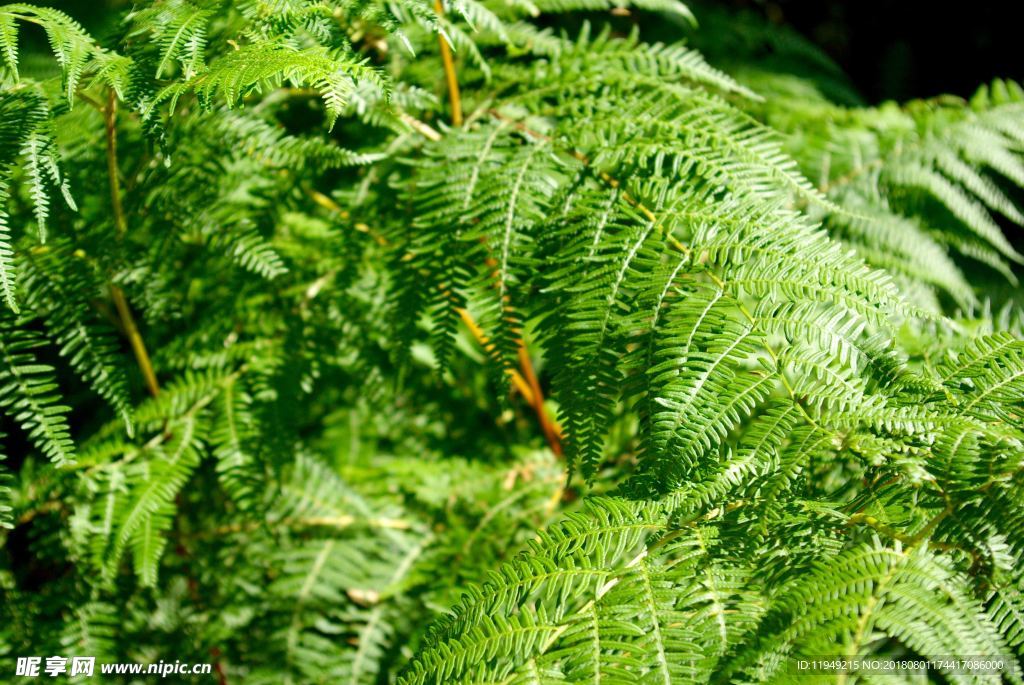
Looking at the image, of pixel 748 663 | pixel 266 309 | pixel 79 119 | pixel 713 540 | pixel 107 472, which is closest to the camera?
pixel 748 663

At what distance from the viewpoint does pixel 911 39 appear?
381cm

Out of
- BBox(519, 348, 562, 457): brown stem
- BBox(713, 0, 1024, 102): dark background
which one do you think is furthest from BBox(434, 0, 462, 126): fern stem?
BBox(713, 0, 1024, 102): dark background

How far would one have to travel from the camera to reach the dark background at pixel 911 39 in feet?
11.6

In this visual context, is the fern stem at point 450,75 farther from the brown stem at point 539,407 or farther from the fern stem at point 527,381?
the brown stem at point 539,407

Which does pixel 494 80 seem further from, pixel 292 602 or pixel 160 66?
pixel 292 602

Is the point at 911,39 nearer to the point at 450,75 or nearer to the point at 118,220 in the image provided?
the point at 450,75

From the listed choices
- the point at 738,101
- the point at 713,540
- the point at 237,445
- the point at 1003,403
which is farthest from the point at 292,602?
the point at 738,101

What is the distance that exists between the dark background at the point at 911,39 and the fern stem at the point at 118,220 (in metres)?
3.00

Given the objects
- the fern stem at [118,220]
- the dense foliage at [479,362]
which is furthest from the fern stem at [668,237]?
the fern stem at [118,220]

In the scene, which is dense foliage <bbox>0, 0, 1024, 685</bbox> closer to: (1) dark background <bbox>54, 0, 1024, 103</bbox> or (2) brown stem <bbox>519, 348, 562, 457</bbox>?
(2) brown stem <bbox>519, 348, 562, 457</bbox>

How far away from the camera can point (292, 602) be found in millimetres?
1785

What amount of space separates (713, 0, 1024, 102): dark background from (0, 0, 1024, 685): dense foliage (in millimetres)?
1475

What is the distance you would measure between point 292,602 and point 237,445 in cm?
45

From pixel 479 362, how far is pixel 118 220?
3.42ft
